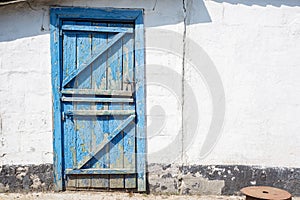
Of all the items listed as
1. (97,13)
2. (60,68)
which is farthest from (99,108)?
(97,13)

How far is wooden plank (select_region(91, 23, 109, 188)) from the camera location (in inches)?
175

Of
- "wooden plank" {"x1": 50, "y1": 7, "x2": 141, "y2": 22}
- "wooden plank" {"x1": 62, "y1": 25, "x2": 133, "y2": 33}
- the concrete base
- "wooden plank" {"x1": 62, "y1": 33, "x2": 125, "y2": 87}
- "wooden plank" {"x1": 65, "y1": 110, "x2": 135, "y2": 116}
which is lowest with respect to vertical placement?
the concrete base

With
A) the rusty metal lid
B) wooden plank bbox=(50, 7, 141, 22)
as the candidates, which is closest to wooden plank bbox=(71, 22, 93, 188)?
wooden plank bbox=(50, 7, 141, 22)

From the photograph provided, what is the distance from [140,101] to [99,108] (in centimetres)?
58

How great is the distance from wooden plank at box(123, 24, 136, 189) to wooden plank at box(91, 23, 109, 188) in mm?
274

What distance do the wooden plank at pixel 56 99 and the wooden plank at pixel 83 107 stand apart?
243 mm

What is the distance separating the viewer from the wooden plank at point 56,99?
14.4ft

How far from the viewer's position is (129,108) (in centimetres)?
457

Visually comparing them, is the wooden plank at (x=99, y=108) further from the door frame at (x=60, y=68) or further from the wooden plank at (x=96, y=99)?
the door frame at (x=60, y=68)

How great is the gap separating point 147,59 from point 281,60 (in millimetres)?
1885

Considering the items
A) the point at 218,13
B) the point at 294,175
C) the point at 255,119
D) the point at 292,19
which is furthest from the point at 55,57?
the point at 294,175

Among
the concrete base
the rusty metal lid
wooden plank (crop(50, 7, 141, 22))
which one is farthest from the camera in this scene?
the concrete base

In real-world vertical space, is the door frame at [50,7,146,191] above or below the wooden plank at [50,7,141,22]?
below

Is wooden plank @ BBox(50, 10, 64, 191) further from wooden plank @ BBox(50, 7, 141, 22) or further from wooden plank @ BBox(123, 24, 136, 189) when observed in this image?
wooden plank @ BBox(123, 24, 136, 189)
